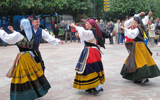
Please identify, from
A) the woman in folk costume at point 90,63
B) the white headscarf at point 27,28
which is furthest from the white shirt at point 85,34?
the white headscarf at point 27,28

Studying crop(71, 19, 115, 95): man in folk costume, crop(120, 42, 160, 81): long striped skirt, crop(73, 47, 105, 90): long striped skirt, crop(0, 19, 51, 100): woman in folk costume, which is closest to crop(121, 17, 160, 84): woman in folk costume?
crop(120, 42, 160, 81): long striped skirt

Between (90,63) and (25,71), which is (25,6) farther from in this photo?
(25,71)

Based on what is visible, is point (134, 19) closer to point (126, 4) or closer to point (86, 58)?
point (86, 58)

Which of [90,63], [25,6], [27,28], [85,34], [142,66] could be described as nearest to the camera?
[27,28]

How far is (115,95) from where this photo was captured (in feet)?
16.4

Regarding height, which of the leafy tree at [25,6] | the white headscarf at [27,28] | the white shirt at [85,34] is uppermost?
the leafy tree at [25,6]

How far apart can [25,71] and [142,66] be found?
3.03 m

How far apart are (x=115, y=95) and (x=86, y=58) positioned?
109 centimetres

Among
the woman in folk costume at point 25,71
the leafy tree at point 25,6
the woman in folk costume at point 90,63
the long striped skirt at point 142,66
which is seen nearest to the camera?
the woman in folk costume at point 25,71

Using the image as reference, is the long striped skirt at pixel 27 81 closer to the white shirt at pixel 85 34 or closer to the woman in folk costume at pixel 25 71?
the woman in folk costume at pixel 25 71

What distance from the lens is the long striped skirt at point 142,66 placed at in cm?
559

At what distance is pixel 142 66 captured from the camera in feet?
18.5

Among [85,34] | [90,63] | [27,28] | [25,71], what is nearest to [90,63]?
[90,63]

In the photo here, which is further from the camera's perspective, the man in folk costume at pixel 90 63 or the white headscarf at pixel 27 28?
the man in folk costume at pixel 90 63
